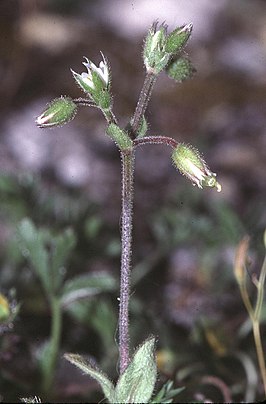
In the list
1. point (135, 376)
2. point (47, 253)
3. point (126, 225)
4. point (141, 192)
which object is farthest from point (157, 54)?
point (141, 192)

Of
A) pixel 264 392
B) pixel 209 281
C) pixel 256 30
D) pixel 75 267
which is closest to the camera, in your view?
pixel 264 392

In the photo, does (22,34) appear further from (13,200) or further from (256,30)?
(13,200)

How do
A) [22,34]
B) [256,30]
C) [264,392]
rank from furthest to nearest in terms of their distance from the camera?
[256,30]
[22,34]
[264,392]

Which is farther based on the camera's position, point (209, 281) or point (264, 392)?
point (209, 281)

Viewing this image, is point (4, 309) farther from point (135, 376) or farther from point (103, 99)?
point (103, 99)

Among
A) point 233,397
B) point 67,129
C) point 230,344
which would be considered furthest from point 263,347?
point 67,129

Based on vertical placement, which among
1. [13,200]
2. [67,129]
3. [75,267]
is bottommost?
[67,129]

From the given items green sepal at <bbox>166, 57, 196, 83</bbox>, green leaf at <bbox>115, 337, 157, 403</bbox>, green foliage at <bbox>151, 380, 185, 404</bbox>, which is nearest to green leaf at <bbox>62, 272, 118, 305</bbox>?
green foliage at <bbox>151, 380, 185, 404</bbox>
